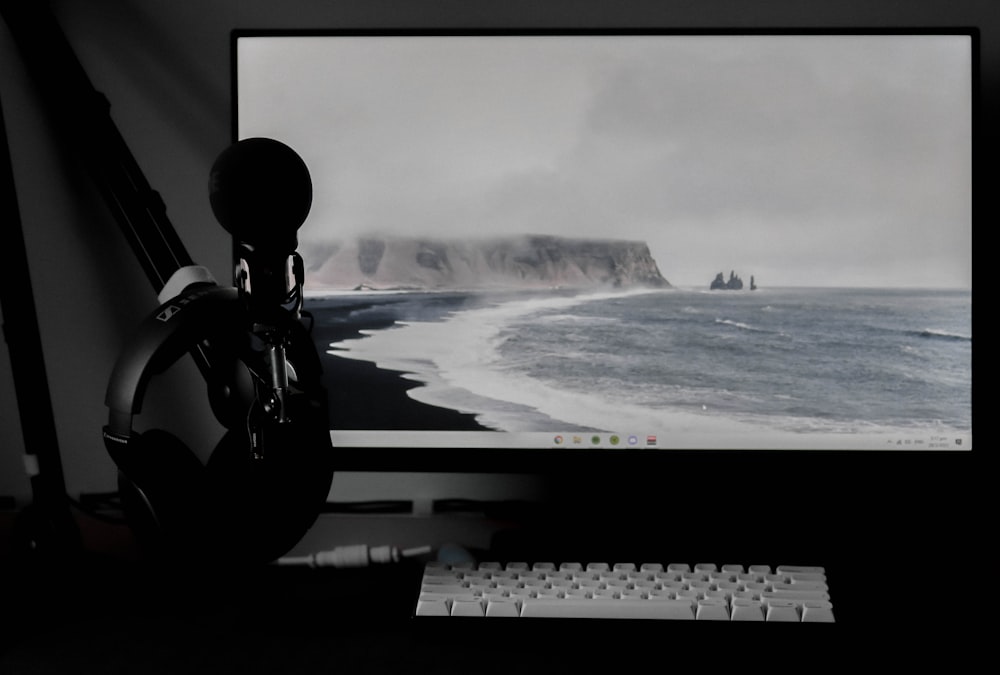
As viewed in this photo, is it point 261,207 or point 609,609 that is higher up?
point 261,207

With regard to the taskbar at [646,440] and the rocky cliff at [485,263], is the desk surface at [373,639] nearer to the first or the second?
the taskbar at [646,440]

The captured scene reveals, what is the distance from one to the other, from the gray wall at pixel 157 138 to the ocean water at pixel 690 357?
6.8 inches

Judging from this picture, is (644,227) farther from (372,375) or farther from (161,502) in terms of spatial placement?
(161,502)

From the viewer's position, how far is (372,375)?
0.99m

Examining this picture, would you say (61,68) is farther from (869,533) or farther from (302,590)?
(869,533)

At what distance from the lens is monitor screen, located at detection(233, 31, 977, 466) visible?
951mm

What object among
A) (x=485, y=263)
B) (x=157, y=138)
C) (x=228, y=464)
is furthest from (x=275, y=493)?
(x=157, y=138)

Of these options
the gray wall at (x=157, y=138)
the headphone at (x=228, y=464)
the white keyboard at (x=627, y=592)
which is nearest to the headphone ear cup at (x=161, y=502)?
the headphone at (x=228, y=464)

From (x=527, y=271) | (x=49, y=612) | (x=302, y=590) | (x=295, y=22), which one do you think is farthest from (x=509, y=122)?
(x=49, y=612)

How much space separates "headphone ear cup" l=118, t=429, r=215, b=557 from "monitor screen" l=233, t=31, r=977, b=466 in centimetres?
39

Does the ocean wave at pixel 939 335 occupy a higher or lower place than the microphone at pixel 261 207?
lower

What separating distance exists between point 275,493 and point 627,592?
347 millimetres

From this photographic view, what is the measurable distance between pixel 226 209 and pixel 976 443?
81 centimetres

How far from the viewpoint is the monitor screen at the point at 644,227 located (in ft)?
3.12
